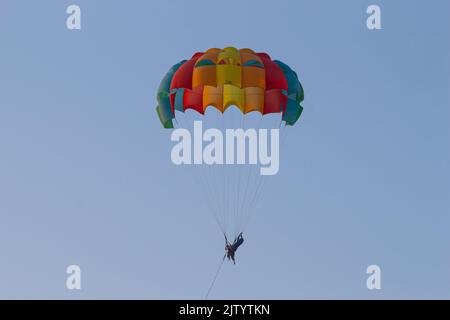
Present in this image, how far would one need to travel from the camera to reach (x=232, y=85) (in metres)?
48.5

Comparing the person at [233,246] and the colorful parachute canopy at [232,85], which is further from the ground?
the colorful parachute canopy at [232,85]

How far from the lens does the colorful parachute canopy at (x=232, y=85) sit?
48.3 m

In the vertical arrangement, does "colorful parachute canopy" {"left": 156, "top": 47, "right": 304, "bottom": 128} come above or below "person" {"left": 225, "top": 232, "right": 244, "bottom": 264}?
above

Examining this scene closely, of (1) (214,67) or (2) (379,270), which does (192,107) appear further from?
(2) (379,270)

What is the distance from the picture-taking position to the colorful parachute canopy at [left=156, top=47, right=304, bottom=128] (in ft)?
159
